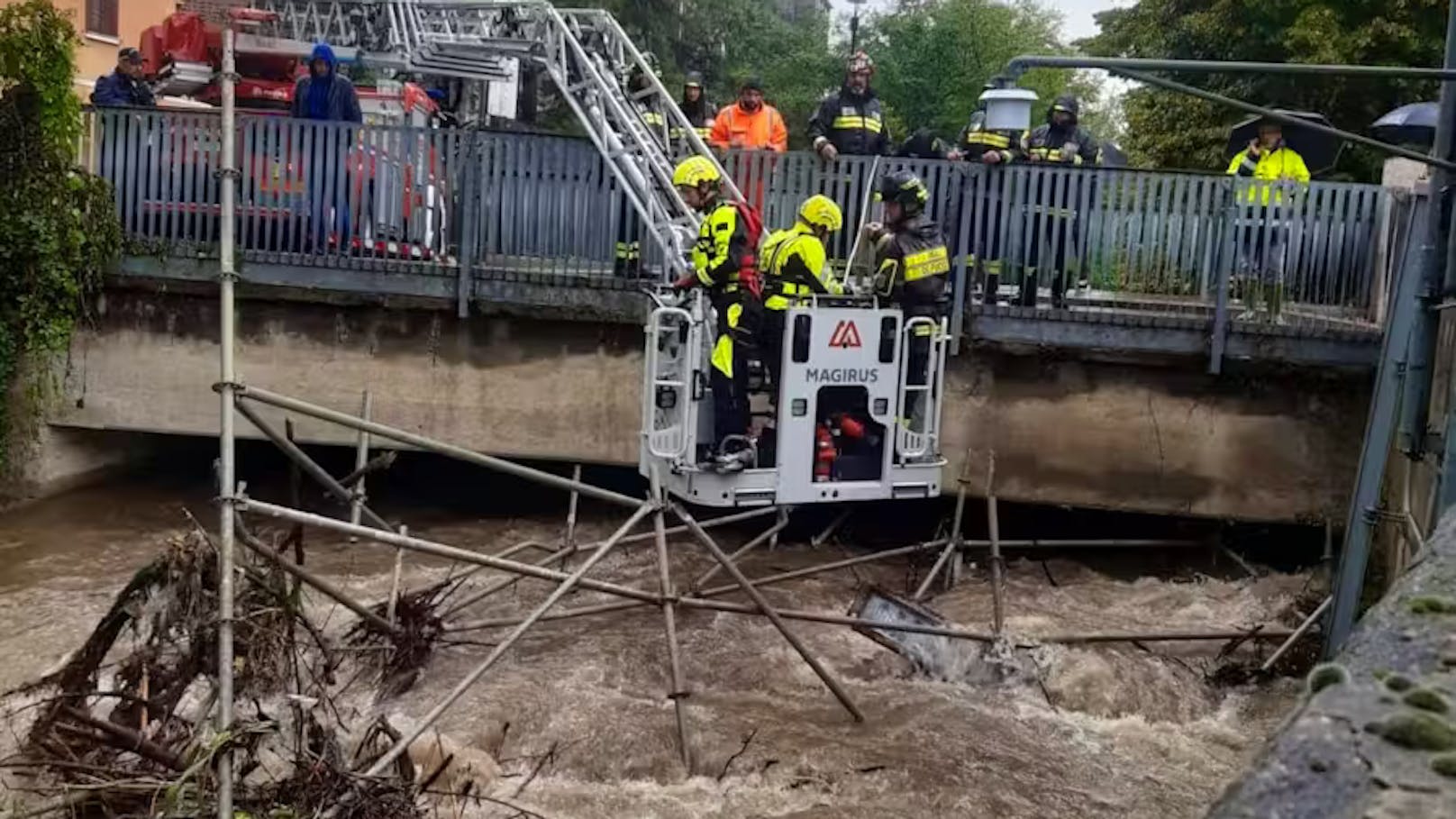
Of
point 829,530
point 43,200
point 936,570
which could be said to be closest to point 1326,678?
point 936,570

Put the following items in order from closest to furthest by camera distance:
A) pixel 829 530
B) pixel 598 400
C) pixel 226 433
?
pixel 226 433, pixel 598 400, pixel 829 530

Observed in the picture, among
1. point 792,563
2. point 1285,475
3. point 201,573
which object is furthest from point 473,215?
point 1285,475

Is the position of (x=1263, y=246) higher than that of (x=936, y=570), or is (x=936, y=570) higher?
(x=1263, y=246)

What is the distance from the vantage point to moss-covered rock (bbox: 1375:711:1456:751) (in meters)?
2.07

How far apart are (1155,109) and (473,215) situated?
1412cm

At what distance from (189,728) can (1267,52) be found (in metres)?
18.3

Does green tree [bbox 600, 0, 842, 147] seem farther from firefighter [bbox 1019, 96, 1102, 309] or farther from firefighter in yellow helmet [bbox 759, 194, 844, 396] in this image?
firefighter in yellow helmet [bbox 759, 194, 844, 396]

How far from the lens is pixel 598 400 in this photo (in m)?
11.9

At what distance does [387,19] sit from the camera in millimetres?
15461

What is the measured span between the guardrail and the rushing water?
245cm

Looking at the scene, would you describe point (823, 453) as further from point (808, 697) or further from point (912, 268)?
point (808, 697)

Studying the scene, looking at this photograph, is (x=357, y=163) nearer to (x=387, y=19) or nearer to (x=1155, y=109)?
(x=387, y=19)

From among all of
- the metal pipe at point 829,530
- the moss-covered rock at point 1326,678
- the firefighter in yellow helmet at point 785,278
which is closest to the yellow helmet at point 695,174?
the firefighter in yellow helmet at point 785,278

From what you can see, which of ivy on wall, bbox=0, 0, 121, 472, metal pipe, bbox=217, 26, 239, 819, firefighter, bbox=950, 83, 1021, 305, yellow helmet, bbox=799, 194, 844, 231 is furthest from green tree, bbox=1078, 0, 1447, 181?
metal pipe, bbox=217, 26, 239, 819
